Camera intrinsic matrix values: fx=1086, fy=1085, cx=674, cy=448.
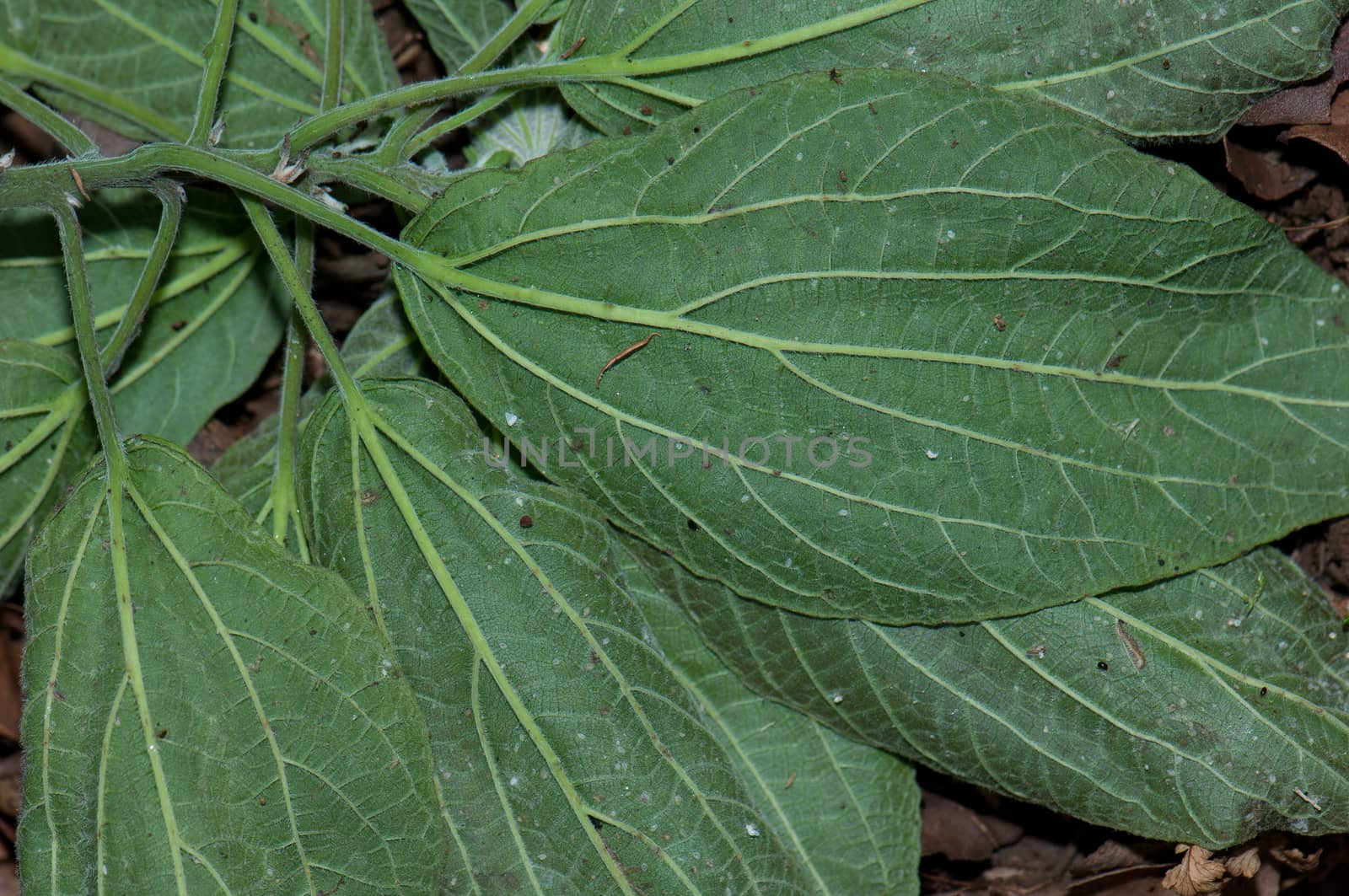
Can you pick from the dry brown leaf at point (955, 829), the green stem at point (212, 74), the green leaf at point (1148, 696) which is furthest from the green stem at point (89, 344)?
the dry brown leaf at point (955, 829)

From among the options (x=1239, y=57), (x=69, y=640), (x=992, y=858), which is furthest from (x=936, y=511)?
(x=69, y=640)

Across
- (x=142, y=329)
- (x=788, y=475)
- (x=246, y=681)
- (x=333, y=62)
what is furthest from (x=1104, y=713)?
(x=142, y=329)

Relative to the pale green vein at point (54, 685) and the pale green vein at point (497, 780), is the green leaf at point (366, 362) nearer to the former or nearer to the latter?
the pale green vein at point (54, 685)

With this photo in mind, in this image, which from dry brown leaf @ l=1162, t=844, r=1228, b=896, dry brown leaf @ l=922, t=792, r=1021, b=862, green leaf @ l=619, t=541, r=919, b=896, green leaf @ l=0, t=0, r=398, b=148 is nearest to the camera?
dry brown leaf @ l=1162, t=844, r=1228, b=896

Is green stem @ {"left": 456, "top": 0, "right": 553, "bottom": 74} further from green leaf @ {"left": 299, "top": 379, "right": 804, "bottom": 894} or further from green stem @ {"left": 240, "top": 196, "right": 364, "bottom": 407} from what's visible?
green leaf @ {"left": 299, "top": 379, "right": 804, "bottom": 894}

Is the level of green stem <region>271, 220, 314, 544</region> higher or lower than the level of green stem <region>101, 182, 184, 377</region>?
lower

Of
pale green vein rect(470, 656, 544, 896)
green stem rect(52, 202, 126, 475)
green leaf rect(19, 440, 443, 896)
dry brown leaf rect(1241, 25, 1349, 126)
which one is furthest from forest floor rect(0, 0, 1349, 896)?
pale green vein rect(470, 656, 544, 896)

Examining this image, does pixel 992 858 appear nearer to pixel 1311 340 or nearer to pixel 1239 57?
pixel 1311 340
